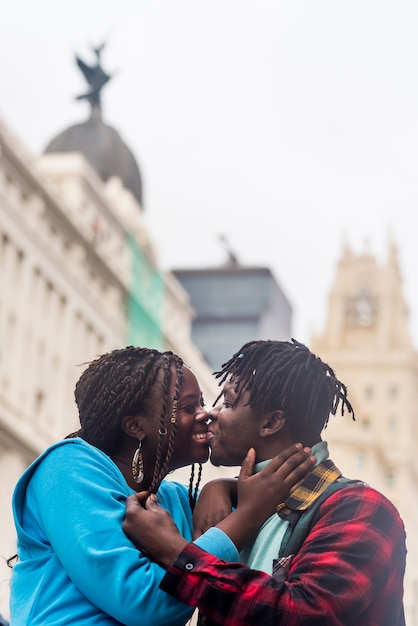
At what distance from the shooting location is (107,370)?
3.55 metres

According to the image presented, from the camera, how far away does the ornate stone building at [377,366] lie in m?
96.6

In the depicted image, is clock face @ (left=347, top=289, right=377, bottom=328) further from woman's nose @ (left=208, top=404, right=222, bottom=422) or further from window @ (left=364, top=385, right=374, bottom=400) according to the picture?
woman's nose @ (left=208, top=404, right=222, bottom=422)

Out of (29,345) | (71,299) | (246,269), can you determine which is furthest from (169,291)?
(246,269)

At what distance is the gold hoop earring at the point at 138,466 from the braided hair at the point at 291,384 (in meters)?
0.31

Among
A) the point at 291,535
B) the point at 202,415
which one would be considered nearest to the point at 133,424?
the point at 202,415

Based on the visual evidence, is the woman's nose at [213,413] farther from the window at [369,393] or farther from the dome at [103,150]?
the window at [369,393]

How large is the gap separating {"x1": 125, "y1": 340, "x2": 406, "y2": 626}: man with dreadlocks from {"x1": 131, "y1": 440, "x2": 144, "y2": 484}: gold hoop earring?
0.65ft

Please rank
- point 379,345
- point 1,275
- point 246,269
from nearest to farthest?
point 1,275, point 246,269, point 379,345

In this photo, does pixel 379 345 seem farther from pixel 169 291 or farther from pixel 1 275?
pixel 1 275

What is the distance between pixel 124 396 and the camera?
3469mm

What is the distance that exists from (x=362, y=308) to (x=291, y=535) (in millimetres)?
112601

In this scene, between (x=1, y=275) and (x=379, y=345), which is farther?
(x=379, y=345)

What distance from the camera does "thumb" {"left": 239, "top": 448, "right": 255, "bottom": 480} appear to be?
3.30 meters

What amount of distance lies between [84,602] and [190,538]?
494mm
